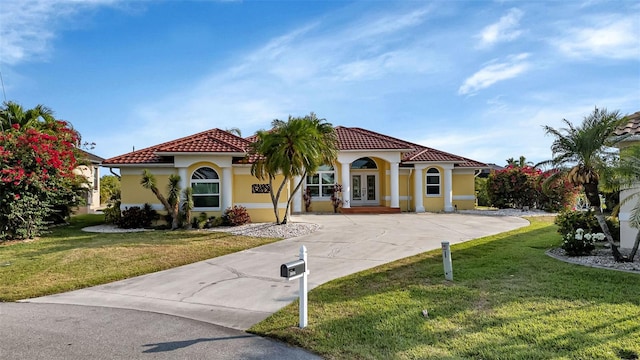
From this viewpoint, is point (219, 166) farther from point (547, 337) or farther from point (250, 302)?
point (547, 337)

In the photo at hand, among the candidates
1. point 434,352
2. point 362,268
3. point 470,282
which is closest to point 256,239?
point 362,268

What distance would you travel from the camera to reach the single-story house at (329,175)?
56.8 feet

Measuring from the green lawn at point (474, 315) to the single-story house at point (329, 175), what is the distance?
35.1 feet

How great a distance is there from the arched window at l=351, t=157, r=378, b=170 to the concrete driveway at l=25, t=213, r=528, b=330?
456 inches

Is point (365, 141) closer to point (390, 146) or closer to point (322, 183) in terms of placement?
point (390, 146)

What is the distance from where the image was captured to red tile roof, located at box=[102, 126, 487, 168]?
56.1 feet

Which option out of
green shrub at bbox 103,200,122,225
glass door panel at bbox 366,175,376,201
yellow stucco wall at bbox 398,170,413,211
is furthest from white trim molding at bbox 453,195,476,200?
green shrub at bbox 103,200,122,225

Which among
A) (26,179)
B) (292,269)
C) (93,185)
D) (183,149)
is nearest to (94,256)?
(26,179)

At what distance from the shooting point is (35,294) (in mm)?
7512

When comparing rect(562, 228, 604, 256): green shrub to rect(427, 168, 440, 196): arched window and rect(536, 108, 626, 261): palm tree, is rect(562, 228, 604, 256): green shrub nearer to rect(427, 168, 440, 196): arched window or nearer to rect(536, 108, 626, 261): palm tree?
rect(536, 108, 626, 261): palm tree

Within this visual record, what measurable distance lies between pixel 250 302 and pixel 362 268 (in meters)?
3.29

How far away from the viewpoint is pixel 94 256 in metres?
10.8

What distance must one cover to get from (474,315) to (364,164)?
2105cm

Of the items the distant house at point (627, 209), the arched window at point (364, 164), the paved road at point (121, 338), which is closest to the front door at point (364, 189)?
the arched window at point (364, 164)
